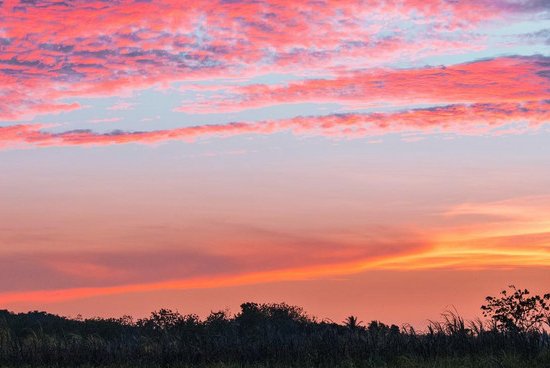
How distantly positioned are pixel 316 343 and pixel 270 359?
1.61 meters

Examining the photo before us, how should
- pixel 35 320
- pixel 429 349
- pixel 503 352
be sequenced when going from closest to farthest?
1. pixel 503 352
2. pixel 429 349
3. pixel 35 320

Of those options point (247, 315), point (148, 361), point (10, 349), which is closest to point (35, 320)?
point (247, 315)

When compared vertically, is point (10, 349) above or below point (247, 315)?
below

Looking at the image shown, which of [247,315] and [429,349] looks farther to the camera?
[247,315]

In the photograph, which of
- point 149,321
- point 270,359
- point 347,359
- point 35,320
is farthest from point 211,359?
point 35,320

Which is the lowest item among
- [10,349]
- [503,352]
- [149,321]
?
[503,352]

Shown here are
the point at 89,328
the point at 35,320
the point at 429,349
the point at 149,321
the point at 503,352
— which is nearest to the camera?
the point at 503,352

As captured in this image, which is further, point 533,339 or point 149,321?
point 149,321

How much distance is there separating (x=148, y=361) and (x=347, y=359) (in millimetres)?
6897

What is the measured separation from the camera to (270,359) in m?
28.3

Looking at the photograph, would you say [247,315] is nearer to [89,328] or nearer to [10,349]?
[89,328]

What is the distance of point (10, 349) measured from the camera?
107ft

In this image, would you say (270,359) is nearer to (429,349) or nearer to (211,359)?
(211,359)

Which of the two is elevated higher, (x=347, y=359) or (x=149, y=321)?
(x=149, y=321)
